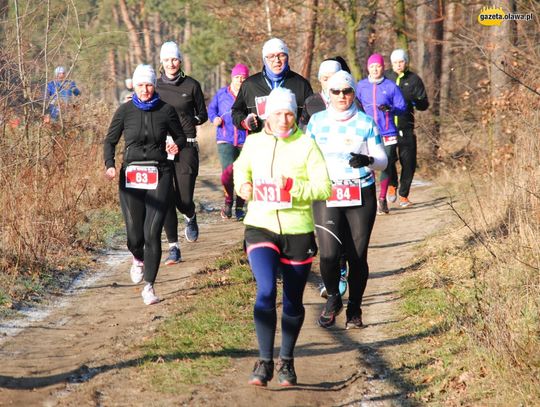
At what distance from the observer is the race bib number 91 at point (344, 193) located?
295 inches

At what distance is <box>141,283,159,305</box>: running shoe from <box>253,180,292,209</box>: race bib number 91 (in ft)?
9.29

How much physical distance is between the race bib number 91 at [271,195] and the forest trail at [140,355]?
1.18 meters

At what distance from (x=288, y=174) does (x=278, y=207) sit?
22cm

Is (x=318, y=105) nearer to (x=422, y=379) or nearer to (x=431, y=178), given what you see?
(x=422, y=379)

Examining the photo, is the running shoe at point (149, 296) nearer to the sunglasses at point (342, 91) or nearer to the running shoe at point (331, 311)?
the running shoe at point (331, 311)

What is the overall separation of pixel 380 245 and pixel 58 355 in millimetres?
5518

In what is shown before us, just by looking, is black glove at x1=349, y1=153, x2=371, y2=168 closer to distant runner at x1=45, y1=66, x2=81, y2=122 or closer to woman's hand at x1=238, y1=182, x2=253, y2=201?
woman's hand at x1=238, y1=182, x2=253, y2=201

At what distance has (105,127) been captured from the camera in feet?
46.9

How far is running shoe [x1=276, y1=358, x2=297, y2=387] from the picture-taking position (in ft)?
20.3

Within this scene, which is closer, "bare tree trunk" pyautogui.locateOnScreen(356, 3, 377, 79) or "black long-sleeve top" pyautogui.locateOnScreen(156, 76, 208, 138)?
"black long-sleeve top" pyautogui.locateOnScreen(156, 76, 208, 138)

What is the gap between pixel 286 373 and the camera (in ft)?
20.4

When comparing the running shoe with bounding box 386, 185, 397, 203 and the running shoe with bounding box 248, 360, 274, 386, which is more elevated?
the running shoe with bounding box 248, 360, 274, 386

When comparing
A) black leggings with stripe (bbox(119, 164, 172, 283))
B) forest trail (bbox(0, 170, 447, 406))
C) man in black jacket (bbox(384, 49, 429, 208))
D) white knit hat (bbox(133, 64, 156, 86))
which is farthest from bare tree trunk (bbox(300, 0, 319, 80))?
black leggings with stripe (bbox(119, 164, 172, 283))

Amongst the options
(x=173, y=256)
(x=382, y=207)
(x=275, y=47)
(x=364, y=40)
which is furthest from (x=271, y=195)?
(x=364, y=40)
